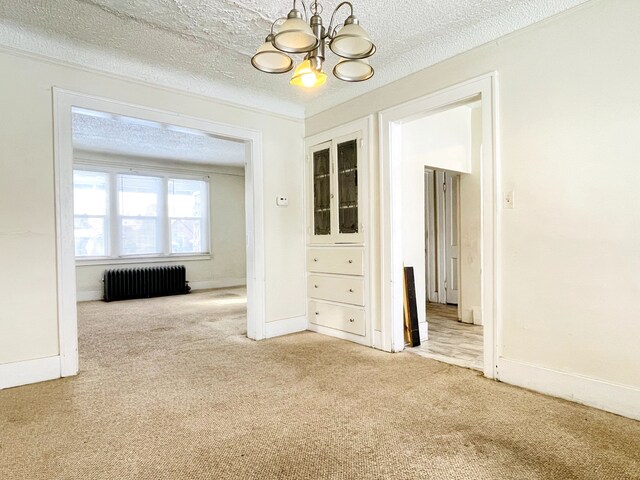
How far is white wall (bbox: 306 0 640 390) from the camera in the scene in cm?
218

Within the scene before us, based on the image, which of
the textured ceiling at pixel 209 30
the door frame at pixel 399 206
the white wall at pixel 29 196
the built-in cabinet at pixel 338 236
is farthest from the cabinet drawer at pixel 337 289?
the white wall at pixel 29 196

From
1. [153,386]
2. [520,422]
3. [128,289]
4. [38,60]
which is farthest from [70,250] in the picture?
[128,289]

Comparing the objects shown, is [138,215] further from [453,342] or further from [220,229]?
[453,342]

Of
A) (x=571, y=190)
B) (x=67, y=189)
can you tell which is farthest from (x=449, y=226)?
(x=67, y=189)

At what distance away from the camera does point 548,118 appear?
247cm

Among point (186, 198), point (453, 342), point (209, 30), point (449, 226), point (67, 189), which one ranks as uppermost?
point (209, 30)

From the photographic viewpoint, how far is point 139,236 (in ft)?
24.4

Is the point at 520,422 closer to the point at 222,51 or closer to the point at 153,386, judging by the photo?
the point at 153,386

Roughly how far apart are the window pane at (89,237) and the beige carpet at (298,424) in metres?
4.18

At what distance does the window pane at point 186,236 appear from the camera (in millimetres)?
7871

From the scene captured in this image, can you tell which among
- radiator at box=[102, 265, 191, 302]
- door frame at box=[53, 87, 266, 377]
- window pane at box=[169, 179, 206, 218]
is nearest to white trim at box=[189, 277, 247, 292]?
radiator at box=[102, 265, 191, 302]

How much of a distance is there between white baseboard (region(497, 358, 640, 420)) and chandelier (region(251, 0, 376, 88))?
2.24m

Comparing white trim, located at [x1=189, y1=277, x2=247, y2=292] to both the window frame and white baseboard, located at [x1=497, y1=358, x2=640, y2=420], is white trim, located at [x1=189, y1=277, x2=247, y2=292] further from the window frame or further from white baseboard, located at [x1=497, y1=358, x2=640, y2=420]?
white baseboard, located at [x1=497, y1=358, x2=640, y2=420]

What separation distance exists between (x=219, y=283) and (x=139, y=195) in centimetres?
252
